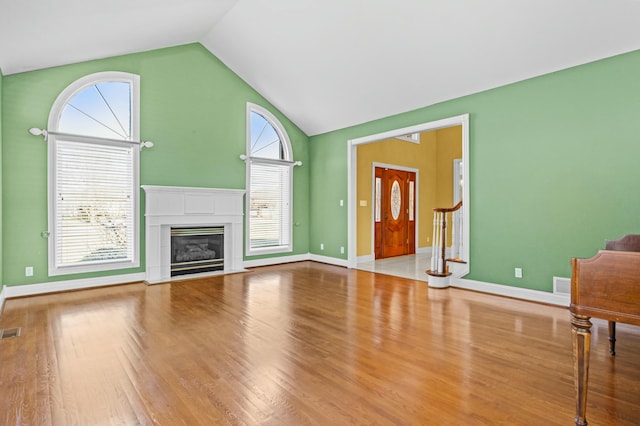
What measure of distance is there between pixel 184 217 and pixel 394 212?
15.9 ft

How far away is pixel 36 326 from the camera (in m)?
3.34

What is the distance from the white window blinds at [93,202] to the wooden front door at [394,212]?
16.3 feet

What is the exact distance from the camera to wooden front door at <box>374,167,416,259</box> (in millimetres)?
7781

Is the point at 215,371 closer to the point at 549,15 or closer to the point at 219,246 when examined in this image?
the point at 219,246

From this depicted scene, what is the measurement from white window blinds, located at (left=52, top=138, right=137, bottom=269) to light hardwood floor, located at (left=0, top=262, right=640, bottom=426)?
2.91 feet

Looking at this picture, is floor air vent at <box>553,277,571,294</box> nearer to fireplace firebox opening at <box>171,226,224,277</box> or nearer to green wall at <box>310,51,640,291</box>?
green wall at <box>310,51,640,291</box>

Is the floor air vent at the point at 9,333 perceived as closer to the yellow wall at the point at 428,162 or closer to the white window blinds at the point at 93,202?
the white window blinds at the point at 93,202

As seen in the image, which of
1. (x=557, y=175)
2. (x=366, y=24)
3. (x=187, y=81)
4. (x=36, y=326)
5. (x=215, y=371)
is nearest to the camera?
(x=215, y=371)

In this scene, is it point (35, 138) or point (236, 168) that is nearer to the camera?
point (35, 138)

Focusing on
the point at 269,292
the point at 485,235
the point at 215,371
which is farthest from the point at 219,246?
the point at 485,235

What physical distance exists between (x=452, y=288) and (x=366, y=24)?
389 cm

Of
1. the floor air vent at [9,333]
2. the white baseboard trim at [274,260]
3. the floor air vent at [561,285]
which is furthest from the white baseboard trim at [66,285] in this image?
the floor air vent at [561,285]

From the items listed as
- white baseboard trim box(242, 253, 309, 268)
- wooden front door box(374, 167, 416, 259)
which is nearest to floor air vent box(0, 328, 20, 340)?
white baseboard trim box(242, 253, 309, 268)

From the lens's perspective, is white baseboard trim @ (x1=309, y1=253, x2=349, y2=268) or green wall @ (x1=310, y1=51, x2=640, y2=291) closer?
green wall @ (x1=310, y1=51, x2=640, y2=291)
